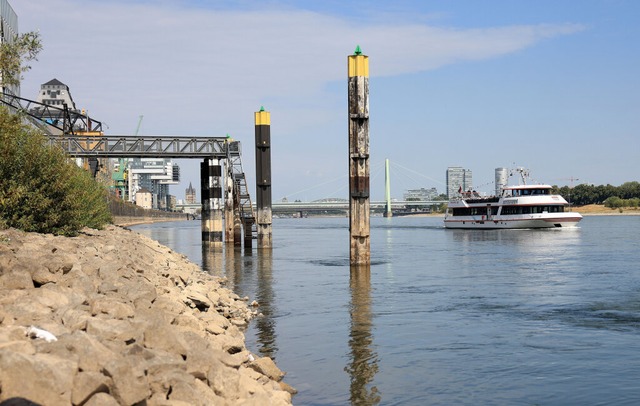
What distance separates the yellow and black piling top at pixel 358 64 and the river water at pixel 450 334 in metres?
9.49

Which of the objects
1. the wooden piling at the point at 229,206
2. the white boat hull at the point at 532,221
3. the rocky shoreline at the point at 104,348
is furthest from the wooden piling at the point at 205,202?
the white boat hull at the point at 532,221

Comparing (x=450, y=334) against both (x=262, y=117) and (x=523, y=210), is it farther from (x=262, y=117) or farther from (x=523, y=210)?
(x=523, y=210)

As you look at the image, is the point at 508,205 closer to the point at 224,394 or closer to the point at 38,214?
the point at 38,214

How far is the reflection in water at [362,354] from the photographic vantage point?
1368 centimetres

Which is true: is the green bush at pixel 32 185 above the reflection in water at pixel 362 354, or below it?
above

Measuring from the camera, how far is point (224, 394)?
32.5ft

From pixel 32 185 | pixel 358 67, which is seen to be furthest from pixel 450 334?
pixel 358 67

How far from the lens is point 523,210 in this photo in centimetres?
A: 9975

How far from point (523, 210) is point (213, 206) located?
182 feet

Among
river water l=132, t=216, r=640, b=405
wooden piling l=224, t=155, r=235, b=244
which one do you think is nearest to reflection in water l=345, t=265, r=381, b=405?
river water l=132, t=216, r=640, b=405

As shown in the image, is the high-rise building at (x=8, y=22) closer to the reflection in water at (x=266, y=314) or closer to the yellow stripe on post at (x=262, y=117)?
the yellow stripe on post at (x=262, y=117)

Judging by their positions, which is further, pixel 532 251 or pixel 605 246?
pixel 605 246

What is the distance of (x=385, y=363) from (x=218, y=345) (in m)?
4.59

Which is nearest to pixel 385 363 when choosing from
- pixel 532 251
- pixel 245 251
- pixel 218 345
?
pixel 218 345
